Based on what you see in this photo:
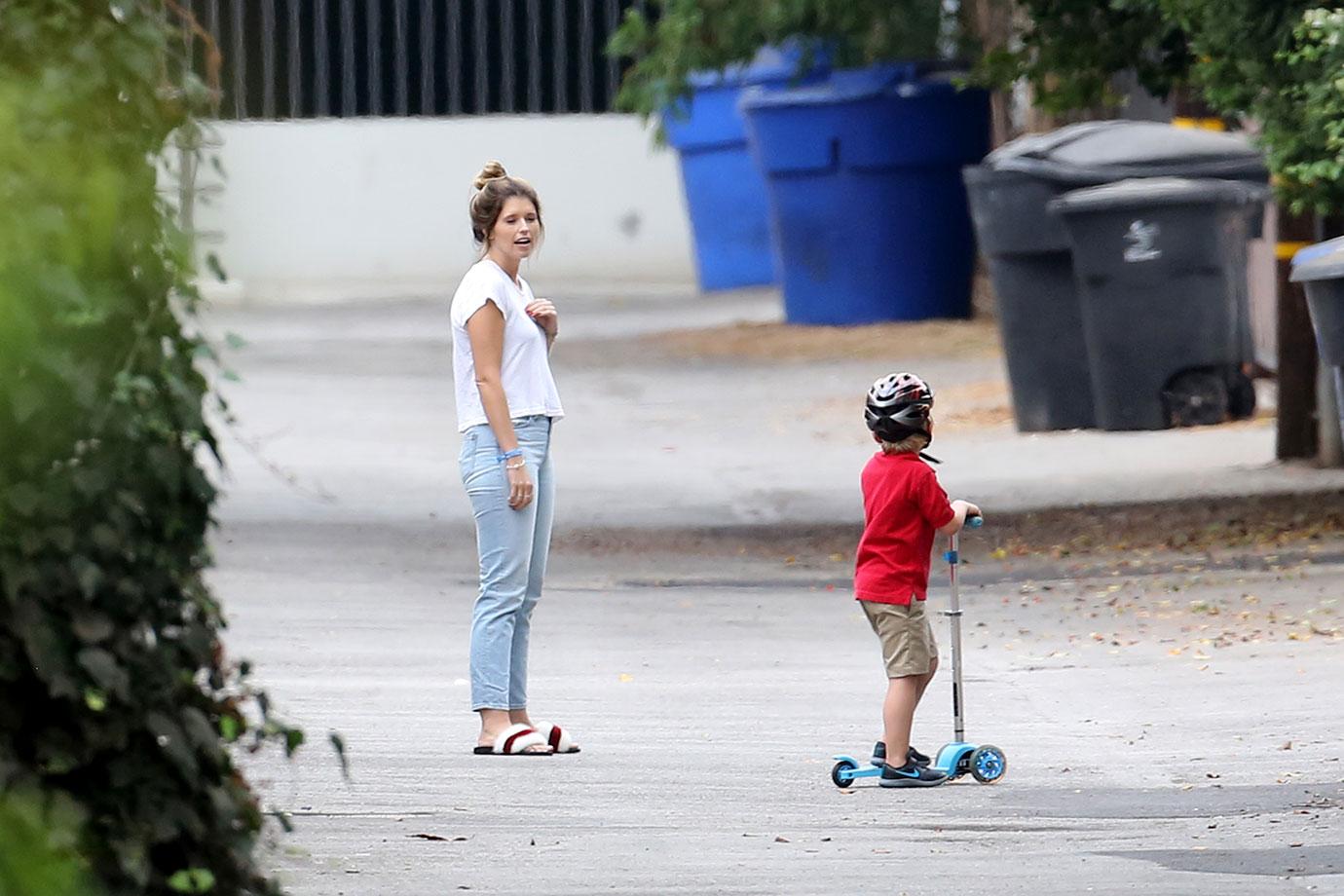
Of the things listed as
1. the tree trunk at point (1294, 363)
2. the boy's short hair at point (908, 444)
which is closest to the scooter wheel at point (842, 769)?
the boy's short hair at point (908, 444)

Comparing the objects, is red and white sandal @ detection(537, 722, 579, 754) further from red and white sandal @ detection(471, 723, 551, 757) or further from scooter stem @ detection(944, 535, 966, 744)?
scooter stem @ detection(944, 535, 966, 744)

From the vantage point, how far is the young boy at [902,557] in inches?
267

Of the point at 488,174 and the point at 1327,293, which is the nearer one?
the point at 488,174

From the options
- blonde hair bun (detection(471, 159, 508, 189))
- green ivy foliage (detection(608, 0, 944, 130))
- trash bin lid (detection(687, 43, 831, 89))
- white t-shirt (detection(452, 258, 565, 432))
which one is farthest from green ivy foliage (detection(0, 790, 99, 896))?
trash bin lid (detection(687, 43, 831, 89))

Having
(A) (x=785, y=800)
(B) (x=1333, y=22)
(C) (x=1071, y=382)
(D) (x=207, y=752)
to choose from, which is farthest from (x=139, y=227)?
(C) (x=1071, y=382)

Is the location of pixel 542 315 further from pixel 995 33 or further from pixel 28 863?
pixel 995 33

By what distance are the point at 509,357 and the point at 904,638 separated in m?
1.35

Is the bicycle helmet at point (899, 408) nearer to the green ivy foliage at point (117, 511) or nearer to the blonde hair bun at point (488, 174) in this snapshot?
the blonde hair bun at point (488, 174)

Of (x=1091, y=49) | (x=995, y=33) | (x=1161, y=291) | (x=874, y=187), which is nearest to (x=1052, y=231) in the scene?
(x=1161, y=291)

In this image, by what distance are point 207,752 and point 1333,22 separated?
6.75m

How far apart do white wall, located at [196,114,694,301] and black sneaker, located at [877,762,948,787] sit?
25.4 metres

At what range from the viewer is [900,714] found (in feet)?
22.1

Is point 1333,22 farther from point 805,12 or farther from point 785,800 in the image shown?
point 805,12

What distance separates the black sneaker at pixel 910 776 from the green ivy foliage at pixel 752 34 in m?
13.7
